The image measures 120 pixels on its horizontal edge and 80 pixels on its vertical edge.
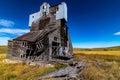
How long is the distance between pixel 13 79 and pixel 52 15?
17.5 m

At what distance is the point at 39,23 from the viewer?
31031 millimetres

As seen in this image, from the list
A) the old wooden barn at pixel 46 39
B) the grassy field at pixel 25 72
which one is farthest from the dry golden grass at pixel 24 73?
the old wooden barn at pixel 46 39

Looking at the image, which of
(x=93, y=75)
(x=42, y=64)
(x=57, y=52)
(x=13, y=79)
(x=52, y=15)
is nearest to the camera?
(x=93, y=75)

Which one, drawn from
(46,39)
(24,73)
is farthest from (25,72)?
(46,39)

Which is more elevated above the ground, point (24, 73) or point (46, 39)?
point (46, 39)

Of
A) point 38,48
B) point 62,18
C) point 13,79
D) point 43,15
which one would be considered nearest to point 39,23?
point 43,15

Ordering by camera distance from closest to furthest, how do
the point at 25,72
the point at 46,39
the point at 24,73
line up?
the point at 24,73
the point at 25,72
the point at 46,39

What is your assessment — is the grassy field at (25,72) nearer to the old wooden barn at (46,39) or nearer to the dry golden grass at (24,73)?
the dry golden grass at (24,73)

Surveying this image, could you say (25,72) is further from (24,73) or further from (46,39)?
(46,39)

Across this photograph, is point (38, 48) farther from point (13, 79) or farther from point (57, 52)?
point (13, 79)

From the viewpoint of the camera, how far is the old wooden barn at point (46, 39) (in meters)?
24.6

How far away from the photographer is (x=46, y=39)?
24.6 meters

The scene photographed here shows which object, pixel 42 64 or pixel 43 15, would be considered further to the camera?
pixel 43 15

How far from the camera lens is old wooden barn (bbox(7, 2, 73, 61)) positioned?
24.6 m
